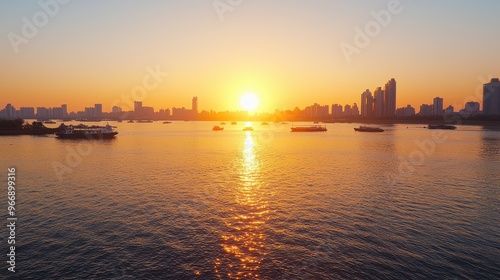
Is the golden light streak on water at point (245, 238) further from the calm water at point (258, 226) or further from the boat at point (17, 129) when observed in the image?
the boat at point (17, 129)

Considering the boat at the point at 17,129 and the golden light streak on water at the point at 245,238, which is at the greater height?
the boat at the point at 17,129

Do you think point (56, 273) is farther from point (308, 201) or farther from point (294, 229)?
point (308, 201)

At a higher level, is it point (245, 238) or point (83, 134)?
point (83, 134)

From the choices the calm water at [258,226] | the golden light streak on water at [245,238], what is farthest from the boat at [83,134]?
the golden light streak on water at [245,238]

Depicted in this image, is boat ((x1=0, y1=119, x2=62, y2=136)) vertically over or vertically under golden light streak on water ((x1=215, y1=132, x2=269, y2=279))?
over

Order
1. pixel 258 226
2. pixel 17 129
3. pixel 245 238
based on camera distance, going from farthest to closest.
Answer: pixel 17 129
pixel 258 226
pixel 245 238

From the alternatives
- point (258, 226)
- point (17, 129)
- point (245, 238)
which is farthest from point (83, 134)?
point (245, 238)

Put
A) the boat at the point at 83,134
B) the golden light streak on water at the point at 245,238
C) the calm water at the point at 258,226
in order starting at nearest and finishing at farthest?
the golden light streak on water at the point at 245,238 → the calm water at the point at 258,226 → the boat at the point at 83,134

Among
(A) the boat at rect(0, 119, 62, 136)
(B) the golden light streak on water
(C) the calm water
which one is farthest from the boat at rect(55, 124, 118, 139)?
(B) the golden light streak on water

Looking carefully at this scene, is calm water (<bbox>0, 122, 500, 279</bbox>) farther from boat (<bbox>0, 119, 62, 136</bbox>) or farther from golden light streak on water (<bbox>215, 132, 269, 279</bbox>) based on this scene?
boat (<bbox>0, 119, 62, 136</bbox>)

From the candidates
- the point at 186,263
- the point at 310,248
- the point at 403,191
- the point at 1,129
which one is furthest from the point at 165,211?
the point at 1,129

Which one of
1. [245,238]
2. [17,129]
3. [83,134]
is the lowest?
[245,238]

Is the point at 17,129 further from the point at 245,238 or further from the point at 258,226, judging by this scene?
the point at 245,238
